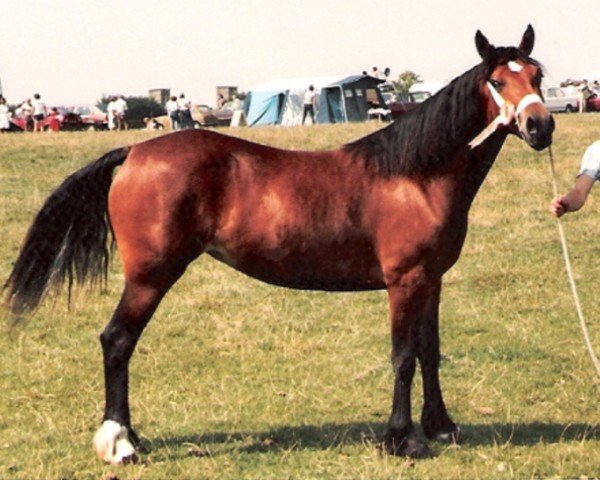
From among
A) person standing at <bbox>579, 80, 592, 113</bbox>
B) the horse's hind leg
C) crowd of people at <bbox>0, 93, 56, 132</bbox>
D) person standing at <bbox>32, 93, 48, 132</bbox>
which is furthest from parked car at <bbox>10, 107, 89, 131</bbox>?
the horse's hind leg

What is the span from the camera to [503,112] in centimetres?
625

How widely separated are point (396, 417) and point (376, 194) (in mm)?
1509

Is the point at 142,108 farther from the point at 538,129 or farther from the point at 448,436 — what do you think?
the point at 538,129

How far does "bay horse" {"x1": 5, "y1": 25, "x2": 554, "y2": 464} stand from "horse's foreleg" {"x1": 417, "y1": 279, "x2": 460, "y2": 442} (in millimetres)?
164

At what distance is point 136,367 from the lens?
9203 millimetres

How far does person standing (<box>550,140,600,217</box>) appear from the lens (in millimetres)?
6457

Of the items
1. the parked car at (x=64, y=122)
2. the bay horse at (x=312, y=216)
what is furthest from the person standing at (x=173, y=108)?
the bay horse at (x=312, y=216)

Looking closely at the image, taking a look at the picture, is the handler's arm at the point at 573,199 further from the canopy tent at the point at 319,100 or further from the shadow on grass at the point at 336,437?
the canopy tent at the point at 319,100

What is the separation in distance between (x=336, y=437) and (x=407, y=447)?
0.66 meters

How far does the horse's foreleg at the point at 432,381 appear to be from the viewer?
22.8 feet

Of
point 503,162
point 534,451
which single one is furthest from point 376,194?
point 503,162

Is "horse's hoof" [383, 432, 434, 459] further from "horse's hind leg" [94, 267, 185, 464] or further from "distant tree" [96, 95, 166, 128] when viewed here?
"distant tree" [96, 95, 166, 128]

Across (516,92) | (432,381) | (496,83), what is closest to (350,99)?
(432,381)

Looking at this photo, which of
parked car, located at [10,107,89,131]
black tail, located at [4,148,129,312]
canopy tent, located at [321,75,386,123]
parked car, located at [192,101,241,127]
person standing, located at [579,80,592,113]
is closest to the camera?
black tail, located at [4,148,129,312]
